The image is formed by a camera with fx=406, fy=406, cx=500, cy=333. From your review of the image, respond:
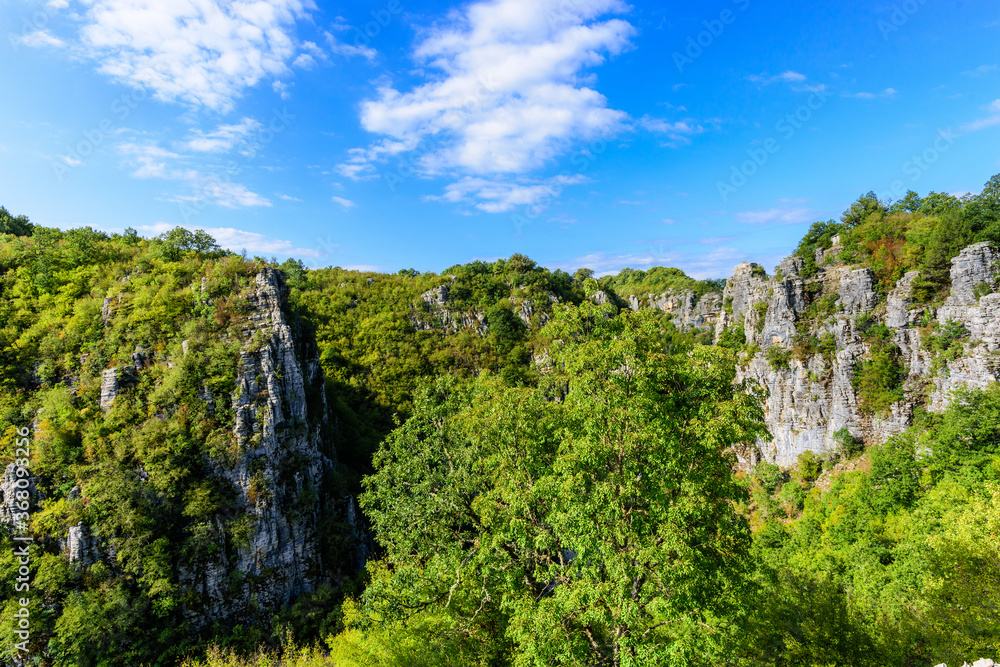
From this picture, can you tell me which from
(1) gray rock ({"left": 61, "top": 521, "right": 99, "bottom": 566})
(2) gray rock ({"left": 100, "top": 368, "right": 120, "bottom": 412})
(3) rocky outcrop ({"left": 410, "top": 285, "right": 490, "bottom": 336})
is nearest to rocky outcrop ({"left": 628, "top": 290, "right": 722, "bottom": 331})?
(3) rocky outcrop ({"left": 410, "top": 285, "right": 490, "bottom": 336})

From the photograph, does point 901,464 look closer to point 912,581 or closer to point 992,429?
point 992,429

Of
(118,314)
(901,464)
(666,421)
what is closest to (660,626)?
(666,421)

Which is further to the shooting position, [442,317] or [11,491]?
[442,317]

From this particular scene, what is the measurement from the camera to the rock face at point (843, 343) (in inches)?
1048

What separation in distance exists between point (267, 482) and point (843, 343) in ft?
150

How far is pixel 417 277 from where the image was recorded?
63.1 meters

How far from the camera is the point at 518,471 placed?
33.7 ft

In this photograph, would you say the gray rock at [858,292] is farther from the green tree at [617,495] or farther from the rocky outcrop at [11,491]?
the rocky outcrop at [11,491]

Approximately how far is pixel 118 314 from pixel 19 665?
17573 mm

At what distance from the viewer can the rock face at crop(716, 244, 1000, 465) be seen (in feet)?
87.3
